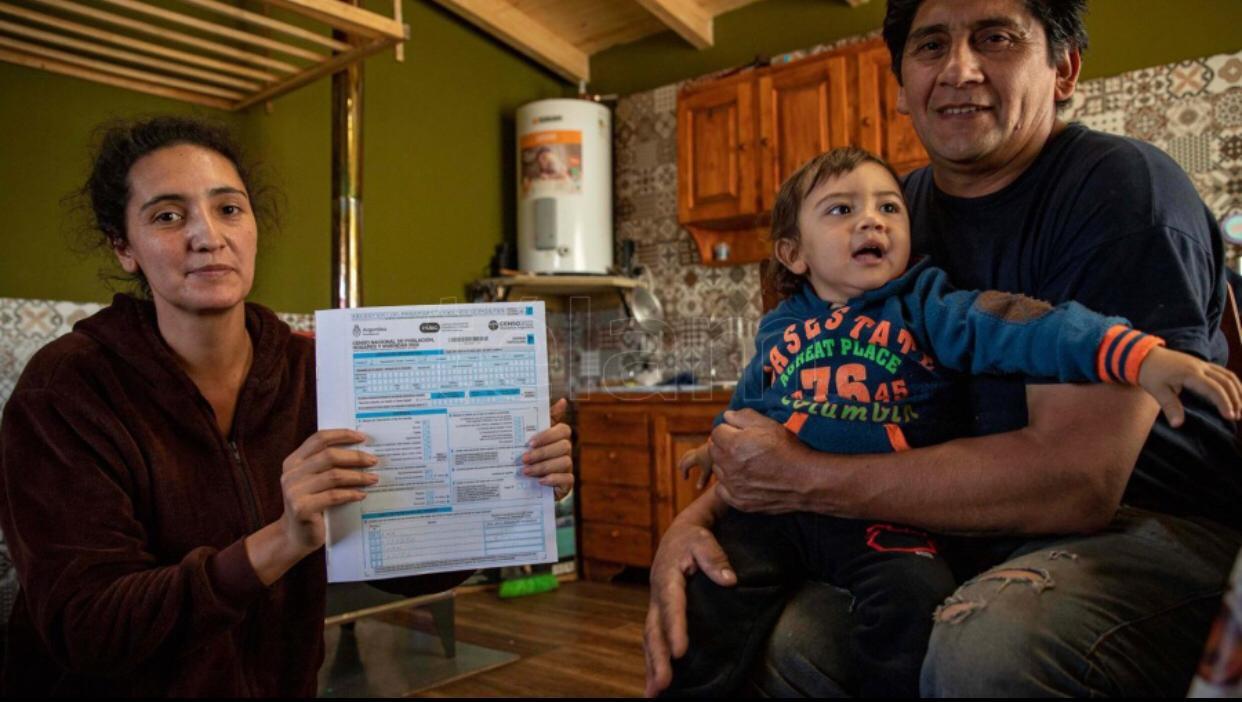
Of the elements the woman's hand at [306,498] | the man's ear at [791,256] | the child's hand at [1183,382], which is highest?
the man's ear at [791,256]

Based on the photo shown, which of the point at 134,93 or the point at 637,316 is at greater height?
the point at 134,93

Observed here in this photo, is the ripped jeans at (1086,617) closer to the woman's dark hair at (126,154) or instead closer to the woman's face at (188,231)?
the woman's face at (188,231)

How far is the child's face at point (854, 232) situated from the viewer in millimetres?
1342

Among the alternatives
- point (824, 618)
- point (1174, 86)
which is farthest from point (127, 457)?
point (1174, 86)

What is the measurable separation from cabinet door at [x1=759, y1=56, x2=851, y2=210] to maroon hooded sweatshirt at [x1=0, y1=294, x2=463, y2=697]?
2727 millimetres

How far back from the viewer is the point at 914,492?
1.10 meters

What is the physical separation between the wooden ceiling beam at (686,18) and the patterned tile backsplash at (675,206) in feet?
0.85

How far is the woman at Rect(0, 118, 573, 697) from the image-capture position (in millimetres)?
1082

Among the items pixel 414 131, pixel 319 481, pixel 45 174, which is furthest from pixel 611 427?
pixel 319 481

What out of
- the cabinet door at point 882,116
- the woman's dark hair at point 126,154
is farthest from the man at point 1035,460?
the cabinet door at point 882,116

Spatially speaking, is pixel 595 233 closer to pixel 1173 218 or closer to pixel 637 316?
pixel 637 316

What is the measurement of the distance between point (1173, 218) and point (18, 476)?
1566 mm

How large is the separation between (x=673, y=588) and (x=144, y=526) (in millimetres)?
767

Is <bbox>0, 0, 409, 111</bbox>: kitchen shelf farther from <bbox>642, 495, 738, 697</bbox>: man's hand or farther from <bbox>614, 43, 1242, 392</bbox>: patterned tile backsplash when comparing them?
<bbox>642, 495, 738, 697</bbox>: man's hand
